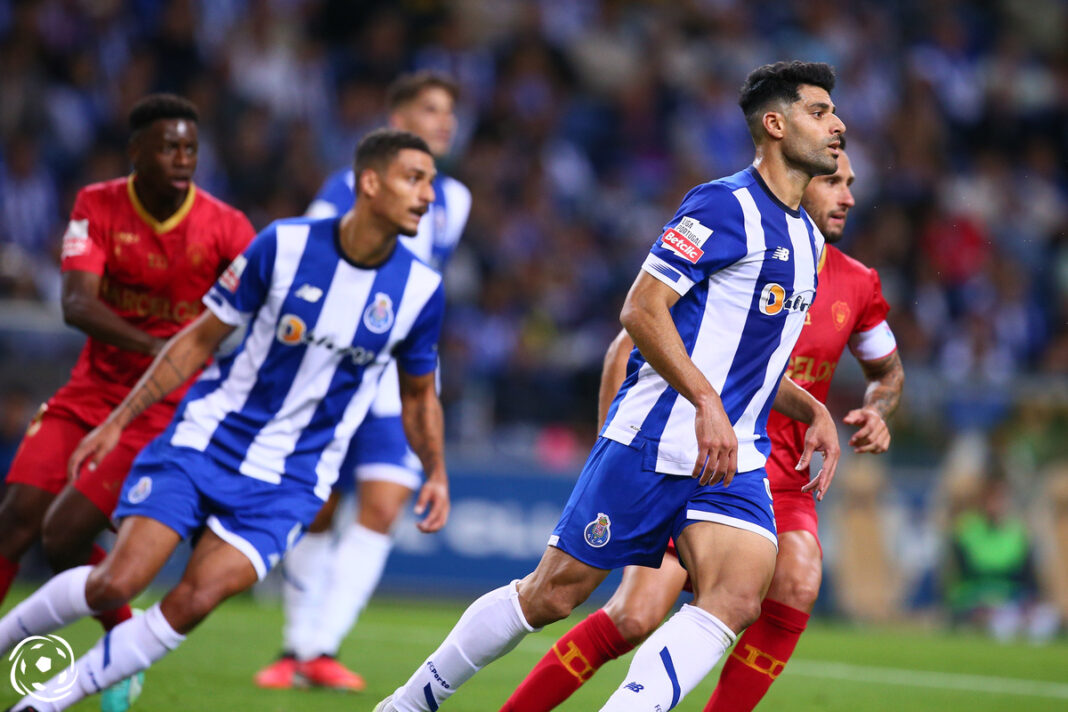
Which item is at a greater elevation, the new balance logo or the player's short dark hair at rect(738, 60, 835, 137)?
the player's short dark hair at rect(738, 60, 835, 137)

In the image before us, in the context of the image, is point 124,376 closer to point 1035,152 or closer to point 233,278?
point 233,278

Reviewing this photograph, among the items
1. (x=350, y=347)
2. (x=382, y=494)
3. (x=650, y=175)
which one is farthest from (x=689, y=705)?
(x=650, y=175)

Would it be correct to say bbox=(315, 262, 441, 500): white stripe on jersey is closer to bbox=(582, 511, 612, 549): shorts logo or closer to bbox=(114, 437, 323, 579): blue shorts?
bbox=(114, 437, 323, 579): blue shorts

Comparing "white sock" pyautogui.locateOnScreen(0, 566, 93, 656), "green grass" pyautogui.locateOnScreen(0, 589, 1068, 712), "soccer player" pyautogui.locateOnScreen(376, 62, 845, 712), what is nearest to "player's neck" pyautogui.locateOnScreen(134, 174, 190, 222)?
"white sock" pyautogui.locateOnScreen(0, 566, 93, 656)

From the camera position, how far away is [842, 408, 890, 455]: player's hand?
203 inches

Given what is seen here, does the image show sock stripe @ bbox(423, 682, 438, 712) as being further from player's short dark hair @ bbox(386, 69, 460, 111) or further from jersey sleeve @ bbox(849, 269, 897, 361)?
player's short dark hair @ bbox(386, 69, 460, 111)

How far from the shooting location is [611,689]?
25.1ft

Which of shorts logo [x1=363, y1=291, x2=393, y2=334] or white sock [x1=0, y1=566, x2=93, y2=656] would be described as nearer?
white sock [x1=0, y1=566, x2=93, y2=656]

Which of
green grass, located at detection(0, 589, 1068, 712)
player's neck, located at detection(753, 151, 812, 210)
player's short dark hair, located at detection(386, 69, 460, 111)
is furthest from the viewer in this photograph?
player's short dark hair, located at detection(386, 69, 460, 111)

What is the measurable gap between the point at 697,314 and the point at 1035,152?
1518 centimetres

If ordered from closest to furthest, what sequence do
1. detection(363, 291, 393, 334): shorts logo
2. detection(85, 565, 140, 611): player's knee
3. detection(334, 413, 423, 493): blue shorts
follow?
detection(85, 565, 140, 611): player's knee, detection(363, 291, 393, 334): shorts logo, detection(334, 413, 423, 493): blue shorts

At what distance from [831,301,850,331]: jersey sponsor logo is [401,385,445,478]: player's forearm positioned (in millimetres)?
1721

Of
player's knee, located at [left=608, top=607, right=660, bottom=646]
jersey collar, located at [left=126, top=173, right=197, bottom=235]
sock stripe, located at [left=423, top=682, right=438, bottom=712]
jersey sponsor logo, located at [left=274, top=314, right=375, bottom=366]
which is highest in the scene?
jersey collar, located at [left=126, top=173, right=197, bottom=235]

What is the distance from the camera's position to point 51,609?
530cm
